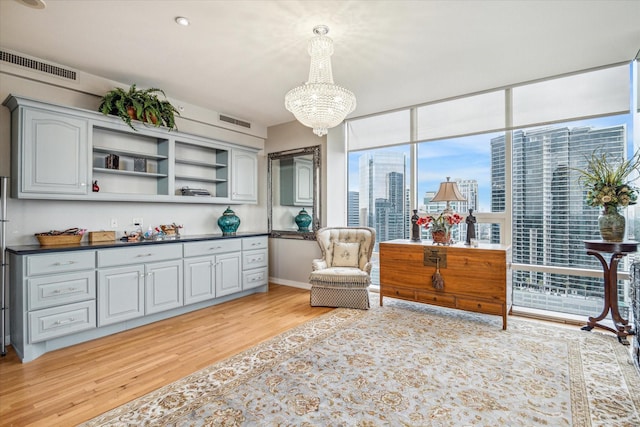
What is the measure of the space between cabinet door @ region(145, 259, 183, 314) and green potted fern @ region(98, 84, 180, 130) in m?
1.58

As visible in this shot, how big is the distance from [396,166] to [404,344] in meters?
2.68

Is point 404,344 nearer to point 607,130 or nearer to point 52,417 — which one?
point 52,417

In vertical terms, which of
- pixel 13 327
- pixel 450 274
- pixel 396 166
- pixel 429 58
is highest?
pixel 429 58

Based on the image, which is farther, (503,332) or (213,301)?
(213,301)

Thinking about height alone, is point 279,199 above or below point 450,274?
above

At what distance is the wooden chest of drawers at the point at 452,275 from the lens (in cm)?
320

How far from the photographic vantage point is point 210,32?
2.67 metres

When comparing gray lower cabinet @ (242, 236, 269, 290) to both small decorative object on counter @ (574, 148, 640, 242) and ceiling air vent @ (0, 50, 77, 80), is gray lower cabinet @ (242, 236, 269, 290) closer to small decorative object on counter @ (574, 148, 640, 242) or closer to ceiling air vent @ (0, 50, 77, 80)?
ceiling air vent @ (0, 50, 77, 80)

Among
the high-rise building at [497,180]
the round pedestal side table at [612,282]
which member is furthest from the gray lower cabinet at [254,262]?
the round pedestal side table at [612,282]

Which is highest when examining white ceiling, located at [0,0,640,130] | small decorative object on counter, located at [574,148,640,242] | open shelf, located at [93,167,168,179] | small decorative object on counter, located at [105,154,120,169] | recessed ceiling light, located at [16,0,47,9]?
white ceiling, located at [0,0,640,130]

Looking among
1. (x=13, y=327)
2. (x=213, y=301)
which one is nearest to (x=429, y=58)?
(x=213, y=301)

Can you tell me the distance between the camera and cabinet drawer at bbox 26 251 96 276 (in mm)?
2648

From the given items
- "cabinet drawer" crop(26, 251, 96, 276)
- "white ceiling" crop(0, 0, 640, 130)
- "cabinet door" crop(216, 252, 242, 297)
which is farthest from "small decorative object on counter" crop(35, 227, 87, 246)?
"white ceiling" crop(0, 0, 640, 130)

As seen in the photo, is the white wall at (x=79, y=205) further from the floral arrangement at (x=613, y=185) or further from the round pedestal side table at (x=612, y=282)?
the round pedestal side table at (x=612, y=282)
